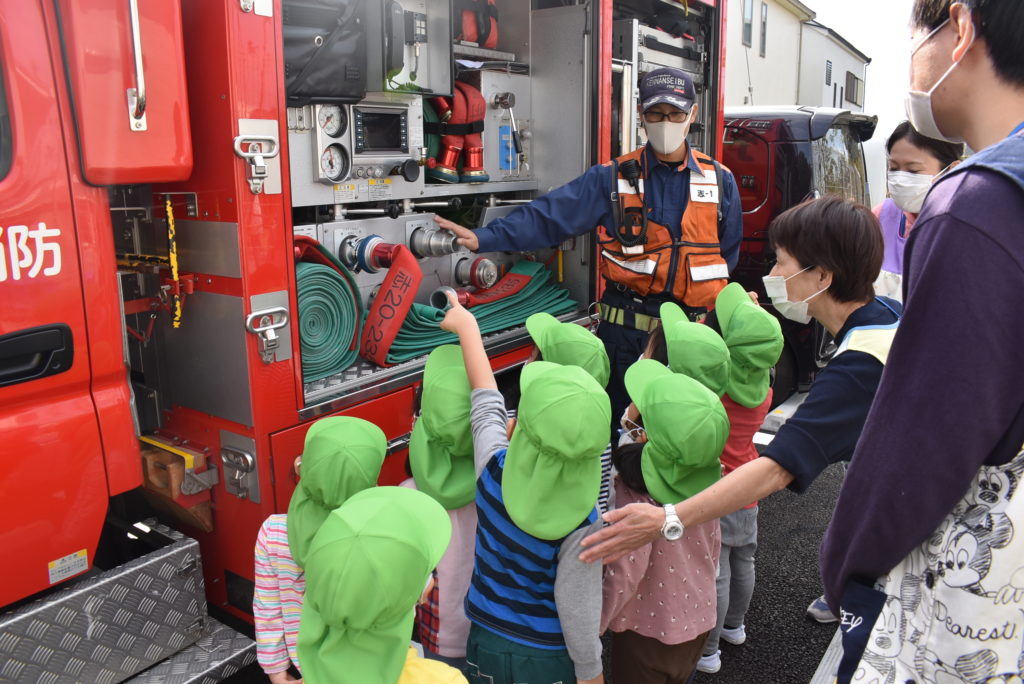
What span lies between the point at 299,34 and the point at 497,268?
1635mm

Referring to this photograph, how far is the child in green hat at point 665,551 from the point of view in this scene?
193 cm

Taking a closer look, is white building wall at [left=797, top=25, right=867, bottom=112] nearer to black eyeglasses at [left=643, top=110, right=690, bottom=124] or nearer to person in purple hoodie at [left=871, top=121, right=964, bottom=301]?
person in purple hoodie at [left=871, top=121, right=964, bottom=301]

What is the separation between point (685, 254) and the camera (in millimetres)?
3455

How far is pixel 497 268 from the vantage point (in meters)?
3.97

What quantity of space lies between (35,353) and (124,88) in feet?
2.25

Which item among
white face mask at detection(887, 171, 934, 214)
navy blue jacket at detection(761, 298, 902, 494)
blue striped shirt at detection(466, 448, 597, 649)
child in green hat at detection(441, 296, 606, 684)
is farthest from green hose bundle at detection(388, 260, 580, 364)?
navy blue jacket at detection(761, 298, 902, 494)

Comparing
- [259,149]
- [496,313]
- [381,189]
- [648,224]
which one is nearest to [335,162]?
[381,189]

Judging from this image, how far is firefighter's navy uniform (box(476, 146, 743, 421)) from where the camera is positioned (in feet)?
11.4

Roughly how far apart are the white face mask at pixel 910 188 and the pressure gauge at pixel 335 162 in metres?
2.41

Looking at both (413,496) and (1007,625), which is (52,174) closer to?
(413,496)

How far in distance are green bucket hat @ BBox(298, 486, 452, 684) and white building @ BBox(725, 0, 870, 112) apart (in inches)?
624

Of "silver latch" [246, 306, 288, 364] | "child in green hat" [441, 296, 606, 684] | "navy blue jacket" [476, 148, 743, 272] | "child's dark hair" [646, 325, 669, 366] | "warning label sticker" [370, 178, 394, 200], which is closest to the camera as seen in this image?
"child in green hat" [441, 296, 606, 684]

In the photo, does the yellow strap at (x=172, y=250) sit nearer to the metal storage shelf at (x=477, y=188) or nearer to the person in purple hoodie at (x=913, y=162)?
the metal storage shelf at (x=477, y=188)

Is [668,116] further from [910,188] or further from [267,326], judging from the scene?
[267,326]
